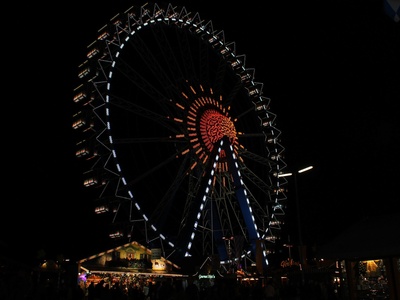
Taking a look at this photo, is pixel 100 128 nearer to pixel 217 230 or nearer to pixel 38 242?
pixel 217 230

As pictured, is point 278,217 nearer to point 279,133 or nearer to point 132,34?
point 279,133

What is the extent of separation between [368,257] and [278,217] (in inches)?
861

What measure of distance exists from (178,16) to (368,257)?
2189 cm

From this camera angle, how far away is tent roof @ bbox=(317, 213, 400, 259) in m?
9.89

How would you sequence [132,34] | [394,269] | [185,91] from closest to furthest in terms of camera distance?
[394,269] → [132,34] → [185,91]

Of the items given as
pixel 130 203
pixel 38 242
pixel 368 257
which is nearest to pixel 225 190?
pixel 130 203

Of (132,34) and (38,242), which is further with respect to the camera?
(38,242)

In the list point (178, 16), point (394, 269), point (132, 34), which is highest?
point (178, 16)

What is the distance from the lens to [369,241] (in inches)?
412

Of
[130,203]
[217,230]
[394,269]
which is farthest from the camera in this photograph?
[217,230]

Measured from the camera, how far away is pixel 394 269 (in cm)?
1023

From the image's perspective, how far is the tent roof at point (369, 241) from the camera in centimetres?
989

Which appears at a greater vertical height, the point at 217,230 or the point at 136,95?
the point at 136,95

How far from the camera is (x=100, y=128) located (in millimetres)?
21328
